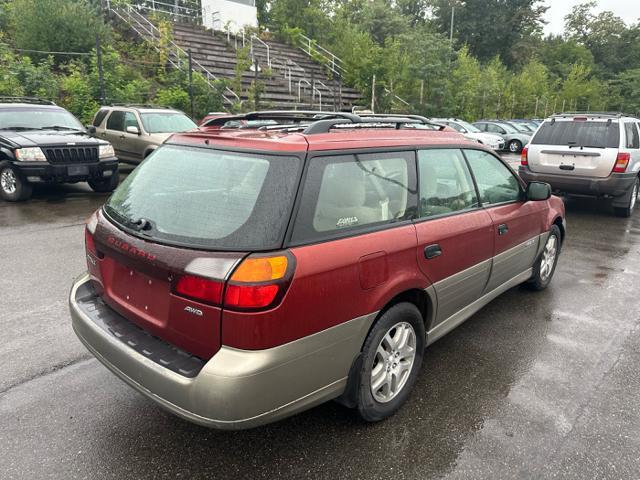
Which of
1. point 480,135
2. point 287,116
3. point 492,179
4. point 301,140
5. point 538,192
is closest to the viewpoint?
point 301,140

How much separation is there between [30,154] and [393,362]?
26.6 ft

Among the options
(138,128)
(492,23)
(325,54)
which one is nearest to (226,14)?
(325,54)

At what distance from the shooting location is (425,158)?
3.21 metres

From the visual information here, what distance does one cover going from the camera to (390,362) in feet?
9.35

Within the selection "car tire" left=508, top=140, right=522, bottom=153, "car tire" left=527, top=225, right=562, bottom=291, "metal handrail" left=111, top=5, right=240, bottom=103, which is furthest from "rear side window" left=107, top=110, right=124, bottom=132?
"car tire" left=508, top=140, right=522, bottom=153

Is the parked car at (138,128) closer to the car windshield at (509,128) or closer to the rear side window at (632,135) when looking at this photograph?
the rear side window at (632,135)

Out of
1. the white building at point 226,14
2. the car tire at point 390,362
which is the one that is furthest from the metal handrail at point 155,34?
the car tire at point 390,362

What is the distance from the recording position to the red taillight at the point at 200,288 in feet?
7.04

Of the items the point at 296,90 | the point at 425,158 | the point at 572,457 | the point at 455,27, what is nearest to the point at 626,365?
the point at 572,457

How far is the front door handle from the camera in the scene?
2.93m

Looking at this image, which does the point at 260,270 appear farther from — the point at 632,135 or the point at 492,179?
the point at 632,135

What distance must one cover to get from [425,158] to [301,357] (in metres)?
1.64

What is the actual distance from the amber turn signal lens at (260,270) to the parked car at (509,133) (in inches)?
852

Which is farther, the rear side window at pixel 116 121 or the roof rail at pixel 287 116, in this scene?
the rear side window at pixel 116 121
